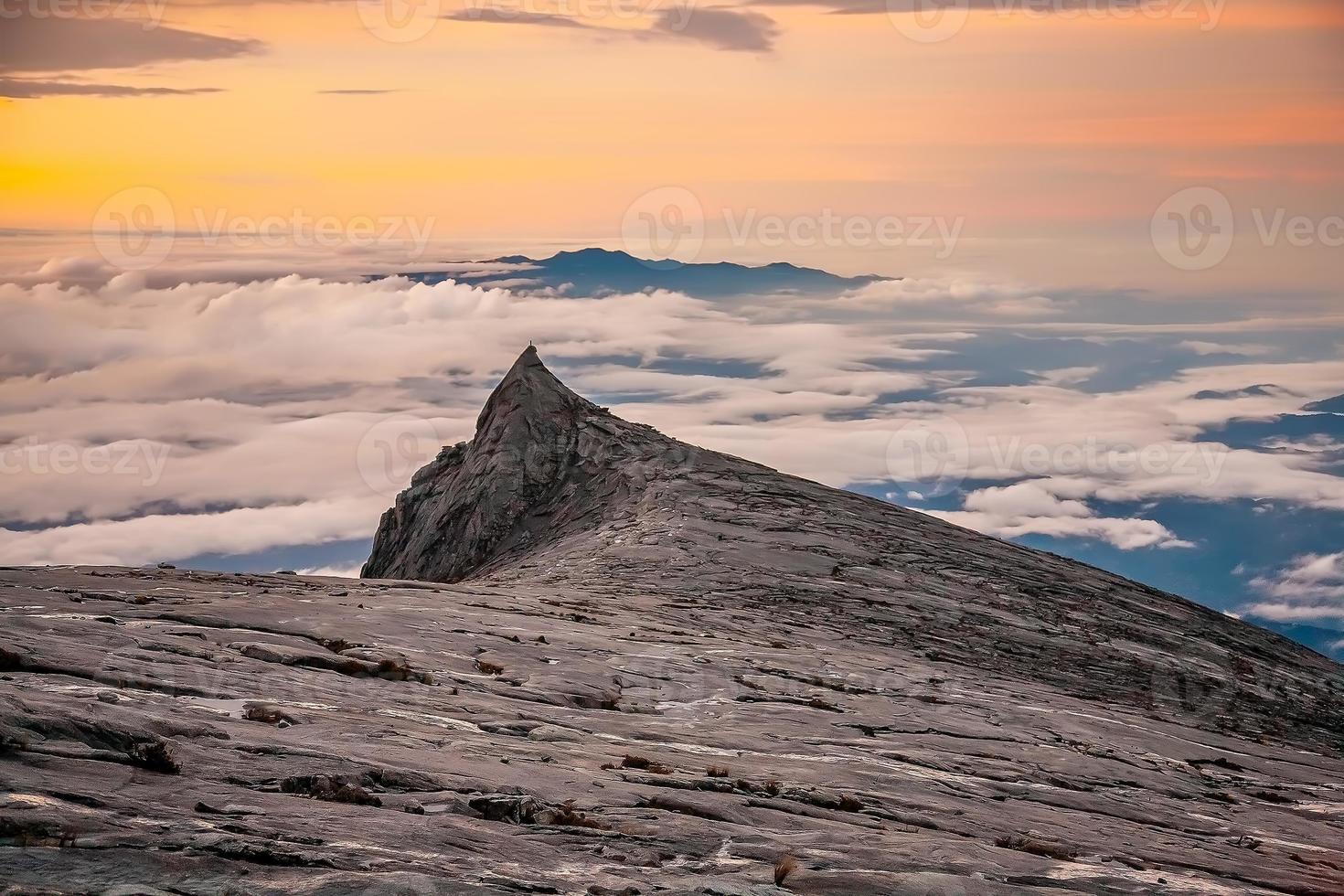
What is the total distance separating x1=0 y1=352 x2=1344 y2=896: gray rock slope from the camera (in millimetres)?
14781

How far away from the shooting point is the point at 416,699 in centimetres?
2281

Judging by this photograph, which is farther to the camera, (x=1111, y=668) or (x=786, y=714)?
(x=1111, y=668)

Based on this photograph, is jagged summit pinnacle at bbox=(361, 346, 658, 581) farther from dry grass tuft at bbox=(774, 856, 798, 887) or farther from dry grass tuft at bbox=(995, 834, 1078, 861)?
dry grass tuft at bbox=(774, 856, 798, 887)

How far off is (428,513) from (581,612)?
1157 inches

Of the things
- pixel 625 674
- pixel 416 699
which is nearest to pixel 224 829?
pixel 416 699

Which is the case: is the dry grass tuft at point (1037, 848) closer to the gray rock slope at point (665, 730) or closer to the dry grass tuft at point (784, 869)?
the gray rock slope at point (665, 730)

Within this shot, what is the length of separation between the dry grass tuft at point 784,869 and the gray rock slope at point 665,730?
0.21 metres

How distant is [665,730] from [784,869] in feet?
27.9

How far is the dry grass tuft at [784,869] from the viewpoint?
15953mm

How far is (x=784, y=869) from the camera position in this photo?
16.1 metres

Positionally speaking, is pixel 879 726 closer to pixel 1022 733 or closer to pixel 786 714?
pixel 786 714

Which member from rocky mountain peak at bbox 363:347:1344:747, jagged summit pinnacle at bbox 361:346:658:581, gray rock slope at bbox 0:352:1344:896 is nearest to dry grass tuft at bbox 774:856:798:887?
gray rock slope at bbox 0:352:1344:896

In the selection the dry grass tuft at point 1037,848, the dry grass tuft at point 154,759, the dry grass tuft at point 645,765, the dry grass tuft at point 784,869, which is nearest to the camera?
the dry grass tuft at point 154,759

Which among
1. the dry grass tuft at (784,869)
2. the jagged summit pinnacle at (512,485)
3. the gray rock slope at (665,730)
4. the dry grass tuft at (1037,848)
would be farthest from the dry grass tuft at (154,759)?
the jagged summit pinnacle at (512,485)
